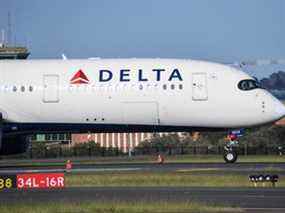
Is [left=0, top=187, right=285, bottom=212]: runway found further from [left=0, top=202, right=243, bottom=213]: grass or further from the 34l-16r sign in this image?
[left=0, top=202, right=243, bottom=213]: grass

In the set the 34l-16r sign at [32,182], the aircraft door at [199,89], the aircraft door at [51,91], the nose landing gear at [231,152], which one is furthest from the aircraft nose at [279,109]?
the 34l-16r sign at [32,182]

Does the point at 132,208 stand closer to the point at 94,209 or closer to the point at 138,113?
the point at 94,209

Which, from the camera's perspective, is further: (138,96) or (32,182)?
(138,96)

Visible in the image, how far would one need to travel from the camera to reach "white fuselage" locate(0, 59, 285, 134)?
40969mm

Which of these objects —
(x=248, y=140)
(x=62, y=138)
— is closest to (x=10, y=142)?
(x=248, y=140)

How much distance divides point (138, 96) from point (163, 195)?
55.2 feet

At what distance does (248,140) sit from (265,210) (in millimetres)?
71337

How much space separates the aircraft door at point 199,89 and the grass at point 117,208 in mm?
19410

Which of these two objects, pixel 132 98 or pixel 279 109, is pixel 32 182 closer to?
pixel 132 98

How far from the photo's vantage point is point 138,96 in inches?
1628

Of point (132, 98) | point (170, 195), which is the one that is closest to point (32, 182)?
point (170, 195)

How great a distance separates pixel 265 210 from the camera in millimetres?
20578

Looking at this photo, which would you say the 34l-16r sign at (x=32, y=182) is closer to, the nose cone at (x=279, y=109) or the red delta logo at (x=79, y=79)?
the red delta logo at (x=79, y=79)

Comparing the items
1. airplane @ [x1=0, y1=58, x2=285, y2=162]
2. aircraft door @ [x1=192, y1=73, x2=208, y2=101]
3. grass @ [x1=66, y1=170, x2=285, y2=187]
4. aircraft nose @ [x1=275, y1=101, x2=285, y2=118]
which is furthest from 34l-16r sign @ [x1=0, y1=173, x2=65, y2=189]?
aircraft nose @ [x1=275, y1=101, x2=285, y2=118]
